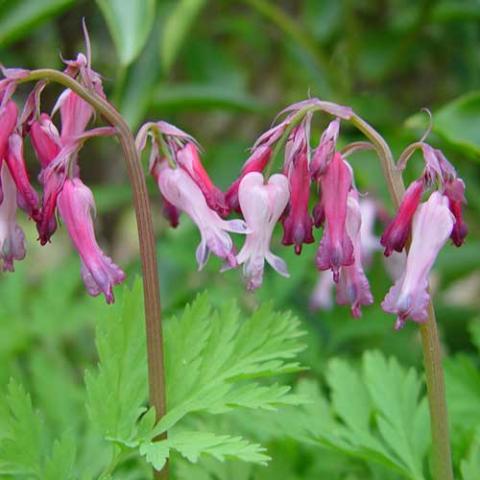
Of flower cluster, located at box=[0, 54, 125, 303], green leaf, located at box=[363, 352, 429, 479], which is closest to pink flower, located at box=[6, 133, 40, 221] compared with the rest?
flower cluster, located at box=[0, 54, 125, 303]

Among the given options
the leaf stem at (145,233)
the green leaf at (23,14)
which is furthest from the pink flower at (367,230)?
the leaf stem at (145,233)

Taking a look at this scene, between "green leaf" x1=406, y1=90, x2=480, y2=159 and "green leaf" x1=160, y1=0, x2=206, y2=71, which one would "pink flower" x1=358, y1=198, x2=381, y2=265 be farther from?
"green leaf" x1=160, y1=0, x2=206, y2=71

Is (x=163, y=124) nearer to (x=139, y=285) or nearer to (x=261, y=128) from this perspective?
(x=139, y=285)

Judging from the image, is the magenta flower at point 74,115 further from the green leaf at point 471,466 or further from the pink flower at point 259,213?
the green leaf at point 471,466

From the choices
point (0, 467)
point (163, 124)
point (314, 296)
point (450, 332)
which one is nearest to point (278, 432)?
point (0, 467)

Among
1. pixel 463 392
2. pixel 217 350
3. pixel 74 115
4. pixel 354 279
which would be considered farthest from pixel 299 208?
pixel 463 392
